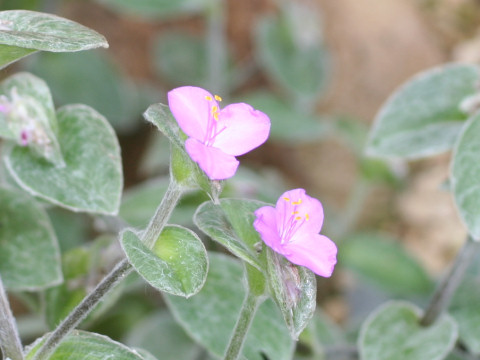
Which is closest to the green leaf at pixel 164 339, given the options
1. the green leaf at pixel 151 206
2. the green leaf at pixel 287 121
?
the green leaf at pixel 151 206

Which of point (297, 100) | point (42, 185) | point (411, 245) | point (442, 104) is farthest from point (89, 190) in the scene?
point (411, 245)

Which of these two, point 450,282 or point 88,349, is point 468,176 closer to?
point 450,282

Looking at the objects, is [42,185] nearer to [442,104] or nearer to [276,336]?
[276,336]

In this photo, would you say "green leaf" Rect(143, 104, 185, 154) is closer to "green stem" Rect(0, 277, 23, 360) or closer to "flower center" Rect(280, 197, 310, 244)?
"flower center" Rect(280, 197, 310, 244)

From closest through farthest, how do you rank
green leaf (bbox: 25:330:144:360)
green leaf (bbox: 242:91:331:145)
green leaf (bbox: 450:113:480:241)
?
green leaf (bbox: 25:330:144:360), green leaf (bbox: 450:113:480:241), green leaf (bbox: 242:91:331:145)

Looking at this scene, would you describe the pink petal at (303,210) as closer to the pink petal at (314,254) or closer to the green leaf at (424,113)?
the pink petal at (314,254)

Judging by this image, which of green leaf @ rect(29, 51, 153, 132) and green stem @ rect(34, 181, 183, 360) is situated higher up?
green stem @ rect(34, 181, 183, 360)

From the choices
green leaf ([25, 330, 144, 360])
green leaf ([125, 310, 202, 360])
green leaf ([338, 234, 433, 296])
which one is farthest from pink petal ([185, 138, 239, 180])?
green leaf ([338, 234, 433, 296])
